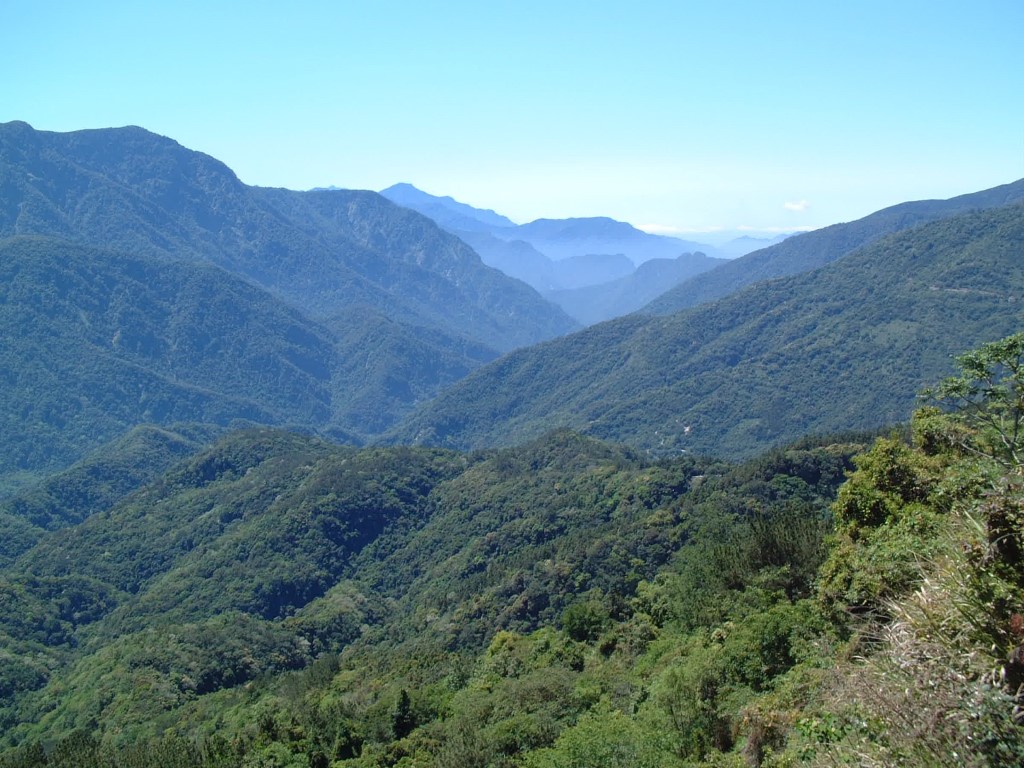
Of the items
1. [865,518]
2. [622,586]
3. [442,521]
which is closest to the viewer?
[865,518]

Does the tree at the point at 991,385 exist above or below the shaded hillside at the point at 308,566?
above

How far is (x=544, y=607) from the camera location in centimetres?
7231

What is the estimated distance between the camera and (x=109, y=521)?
454 ft

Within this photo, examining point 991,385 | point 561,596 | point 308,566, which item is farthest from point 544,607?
point 991,385

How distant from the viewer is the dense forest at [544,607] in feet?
28.7

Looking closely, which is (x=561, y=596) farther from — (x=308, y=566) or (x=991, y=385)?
(x=308, y=566)

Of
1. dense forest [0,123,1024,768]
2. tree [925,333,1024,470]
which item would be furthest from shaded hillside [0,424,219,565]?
tree [925,333,1024,470]

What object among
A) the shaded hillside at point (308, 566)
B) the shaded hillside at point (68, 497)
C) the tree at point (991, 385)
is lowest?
the shaded hillside at point (68, 497)

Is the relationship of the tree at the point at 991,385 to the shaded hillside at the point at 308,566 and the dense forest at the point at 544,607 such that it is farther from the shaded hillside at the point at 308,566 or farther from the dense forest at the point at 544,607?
the shaded hillside at the point at 308,566

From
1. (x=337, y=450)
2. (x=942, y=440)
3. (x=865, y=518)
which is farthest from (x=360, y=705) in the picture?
(x=337, y=450)

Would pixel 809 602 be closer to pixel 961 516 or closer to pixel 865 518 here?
pixel 865 518

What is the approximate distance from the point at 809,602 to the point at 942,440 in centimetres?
866

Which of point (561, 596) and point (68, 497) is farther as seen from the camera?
point (68, 497)

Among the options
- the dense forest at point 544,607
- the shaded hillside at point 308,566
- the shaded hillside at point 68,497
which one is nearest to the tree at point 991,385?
the dense forest at point 544,607
